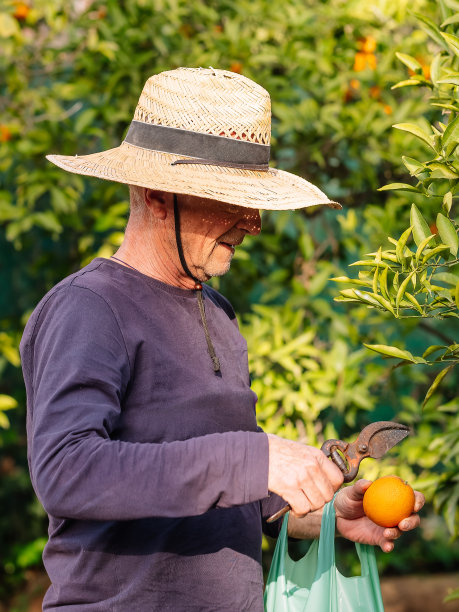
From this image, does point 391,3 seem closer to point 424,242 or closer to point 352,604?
point 424,242

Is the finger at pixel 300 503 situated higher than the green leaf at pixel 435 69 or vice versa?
the green leaf at pixel 435 69

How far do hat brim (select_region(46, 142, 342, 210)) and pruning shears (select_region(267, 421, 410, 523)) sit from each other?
490 mm

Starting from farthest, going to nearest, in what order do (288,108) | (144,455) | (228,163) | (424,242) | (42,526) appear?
(42,526) < (288,108) < (228,163) < (424,242) < (144,455)

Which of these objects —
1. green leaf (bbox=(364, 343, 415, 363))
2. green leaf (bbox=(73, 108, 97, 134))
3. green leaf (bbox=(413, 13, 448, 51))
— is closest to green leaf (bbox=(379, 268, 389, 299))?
green leaf (bbox=(364, 343, 415, 363))

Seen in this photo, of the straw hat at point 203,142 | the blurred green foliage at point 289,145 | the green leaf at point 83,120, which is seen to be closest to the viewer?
the straw hat at point 203,142

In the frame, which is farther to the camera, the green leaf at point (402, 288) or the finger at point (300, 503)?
the green leaf at point (402, 288)

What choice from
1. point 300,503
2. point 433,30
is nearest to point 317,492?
point 300,503

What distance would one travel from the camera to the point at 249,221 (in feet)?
6.02

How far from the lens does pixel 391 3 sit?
3.38m

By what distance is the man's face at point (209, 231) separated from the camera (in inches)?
69.4

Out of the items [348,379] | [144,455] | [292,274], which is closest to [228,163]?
[144,455]

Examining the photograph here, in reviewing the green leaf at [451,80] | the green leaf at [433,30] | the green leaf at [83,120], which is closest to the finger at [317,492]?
the green leaf at [451,80]

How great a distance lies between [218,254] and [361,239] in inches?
71.8

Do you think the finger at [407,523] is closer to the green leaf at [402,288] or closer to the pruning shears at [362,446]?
the pruning shears at [362,446]
